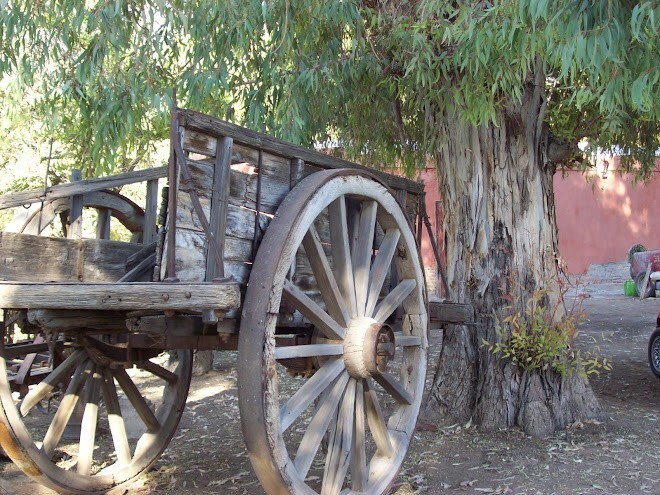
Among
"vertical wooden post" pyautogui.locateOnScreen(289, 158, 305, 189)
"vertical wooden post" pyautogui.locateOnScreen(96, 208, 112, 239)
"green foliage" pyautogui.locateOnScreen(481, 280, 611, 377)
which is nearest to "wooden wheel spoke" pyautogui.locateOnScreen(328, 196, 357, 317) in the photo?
"vertical wooden post" pyautogui.locateOnScreen(289, 158, 305, 189)

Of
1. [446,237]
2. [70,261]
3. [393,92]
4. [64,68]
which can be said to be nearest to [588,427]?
[446,237]

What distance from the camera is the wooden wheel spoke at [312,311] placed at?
133 inches

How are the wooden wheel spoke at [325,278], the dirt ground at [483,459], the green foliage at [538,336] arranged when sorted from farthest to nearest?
the green foliage at [538,336] < the dirt ground at [483,459] < the wooden wheel spoke at [325,278]

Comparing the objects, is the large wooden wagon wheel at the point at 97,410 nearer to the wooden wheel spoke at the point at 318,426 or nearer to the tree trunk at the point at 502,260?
the wooden wheel spoke at the point at 318,426

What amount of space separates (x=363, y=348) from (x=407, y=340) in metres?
0.64

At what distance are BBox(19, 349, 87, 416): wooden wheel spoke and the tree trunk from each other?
275 centimetres

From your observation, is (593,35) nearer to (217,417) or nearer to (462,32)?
(462,32)

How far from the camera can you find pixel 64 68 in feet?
20.2

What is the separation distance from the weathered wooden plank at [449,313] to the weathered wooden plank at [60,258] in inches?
73.4

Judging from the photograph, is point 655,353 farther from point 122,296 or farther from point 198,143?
point 122,296

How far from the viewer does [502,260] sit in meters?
5.79

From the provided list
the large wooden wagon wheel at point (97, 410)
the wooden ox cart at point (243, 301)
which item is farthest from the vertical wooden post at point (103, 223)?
the large wooden wagon wheel at point (97, 410)

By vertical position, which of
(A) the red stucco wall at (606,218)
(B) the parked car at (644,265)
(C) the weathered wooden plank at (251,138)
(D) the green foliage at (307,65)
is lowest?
(C) the weathered wooden plank at (251,138)

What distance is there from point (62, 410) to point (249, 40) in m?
2.80
